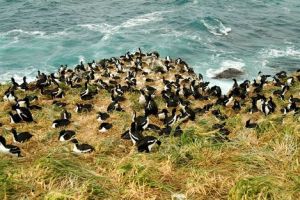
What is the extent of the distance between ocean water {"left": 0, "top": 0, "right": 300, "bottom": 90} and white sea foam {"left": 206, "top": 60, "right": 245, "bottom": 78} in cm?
8

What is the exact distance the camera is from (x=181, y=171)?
845cm

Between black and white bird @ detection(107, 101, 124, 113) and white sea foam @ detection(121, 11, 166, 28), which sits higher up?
black and white bird @ detection(107, 101, 124, 113)

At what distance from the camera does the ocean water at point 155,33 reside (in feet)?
122

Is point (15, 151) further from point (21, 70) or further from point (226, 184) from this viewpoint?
point (21, 70)

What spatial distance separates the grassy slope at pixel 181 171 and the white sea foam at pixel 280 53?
2863cm

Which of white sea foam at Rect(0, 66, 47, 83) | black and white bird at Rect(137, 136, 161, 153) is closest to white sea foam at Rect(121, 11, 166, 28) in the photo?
white sea foam at Rect(0, 66, 47, 83)

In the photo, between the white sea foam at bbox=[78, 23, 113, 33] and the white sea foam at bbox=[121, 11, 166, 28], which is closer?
the white sea foam at bbox=[78, 23, 113, 33]

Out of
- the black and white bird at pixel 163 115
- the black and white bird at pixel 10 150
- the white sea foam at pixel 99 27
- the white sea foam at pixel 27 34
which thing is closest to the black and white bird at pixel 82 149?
the black and white bird at pixel 10 150

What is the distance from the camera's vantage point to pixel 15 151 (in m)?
10.5

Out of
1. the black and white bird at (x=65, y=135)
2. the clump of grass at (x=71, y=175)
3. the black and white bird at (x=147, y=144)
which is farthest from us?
the black and white bird at (x=65, y=135)

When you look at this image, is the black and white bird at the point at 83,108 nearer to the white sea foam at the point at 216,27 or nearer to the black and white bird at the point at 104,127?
the black and white bird at the point at 104,127

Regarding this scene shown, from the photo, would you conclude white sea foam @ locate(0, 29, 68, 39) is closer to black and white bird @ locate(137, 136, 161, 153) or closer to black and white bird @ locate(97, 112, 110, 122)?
black and white bird @ locate(97, 112, 110, 122)

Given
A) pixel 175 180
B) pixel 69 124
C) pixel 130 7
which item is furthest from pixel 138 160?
pixel 130 7

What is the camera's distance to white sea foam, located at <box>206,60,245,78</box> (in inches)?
1320
